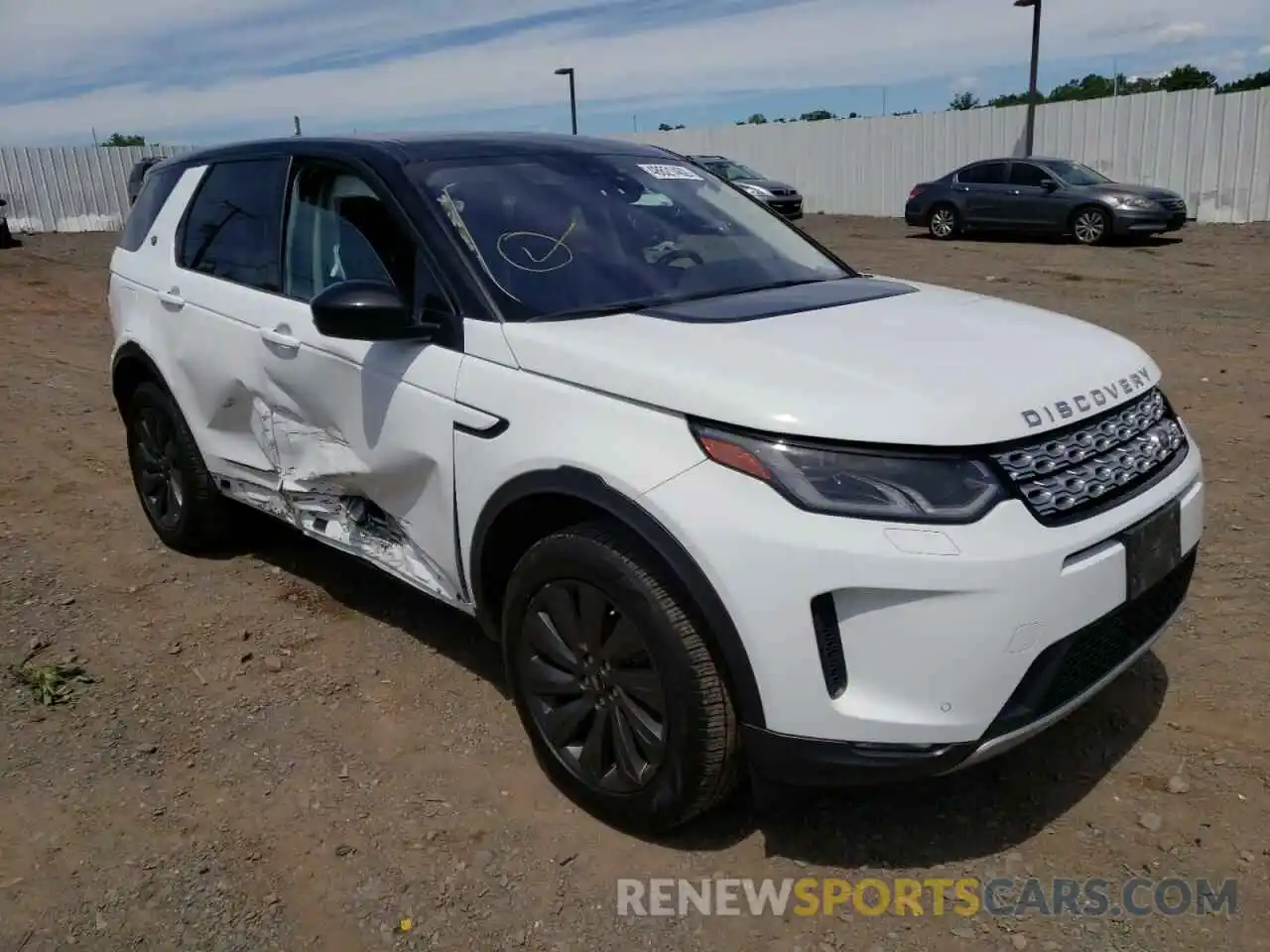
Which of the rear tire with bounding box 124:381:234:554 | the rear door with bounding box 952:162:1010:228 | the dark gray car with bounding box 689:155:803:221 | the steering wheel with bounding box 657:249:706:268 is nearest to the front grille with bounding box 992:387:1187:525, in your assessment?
the steering wheel with bounding box 657:249:706:268

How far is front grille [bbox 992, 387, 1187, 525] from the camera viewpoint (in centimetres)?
239

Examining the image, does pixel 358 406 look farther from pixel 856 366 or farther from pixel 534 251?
pixel 856 366

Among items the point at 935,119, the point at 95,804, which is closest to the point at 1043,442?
the point at 95,804

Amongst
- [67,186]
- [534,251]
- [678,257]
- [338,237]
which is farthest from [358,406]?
[67,186]

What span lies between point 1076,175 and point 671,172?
51.9 ft

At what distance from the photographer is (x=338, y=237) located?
361 centimetres

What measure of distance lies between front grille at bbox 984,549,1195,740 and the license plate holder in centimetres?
4

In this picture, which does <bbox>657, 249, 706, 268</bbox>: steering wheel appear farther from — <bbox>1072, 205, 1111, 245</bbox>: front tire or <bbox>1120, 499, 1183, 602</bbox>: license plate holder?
<bbox>1072, 205, 1111, 245</bbox>: front tire

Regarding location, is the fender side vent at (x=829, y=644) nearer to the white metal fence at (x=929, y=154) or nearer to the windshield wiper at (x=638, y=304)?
the windshield wiper at (x=638, y=304)

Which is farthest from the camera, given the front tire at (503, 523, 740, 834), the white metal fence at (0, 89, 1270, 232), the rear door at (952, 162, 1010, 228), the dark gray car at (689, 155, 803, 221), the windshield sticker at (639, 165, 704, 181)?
the dark gray car at (689, 155, 803, 221)

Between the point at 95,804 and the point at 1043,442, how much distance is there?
279 centimetres

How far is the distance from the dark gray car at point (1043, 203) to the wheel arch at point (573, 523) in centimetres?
1600

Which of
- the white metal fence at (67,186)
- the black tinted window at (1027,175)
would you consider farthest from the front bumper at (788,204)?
the white metal fence at (67,186)

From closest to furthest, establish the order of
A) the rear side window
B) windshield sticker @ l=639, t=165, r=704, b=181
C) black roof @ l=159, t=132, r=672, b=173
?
black roof @ l=159, t=132, r=672, b=173
windshield sticker @ l=639, t=165, r=704, b=181
the rear side window
